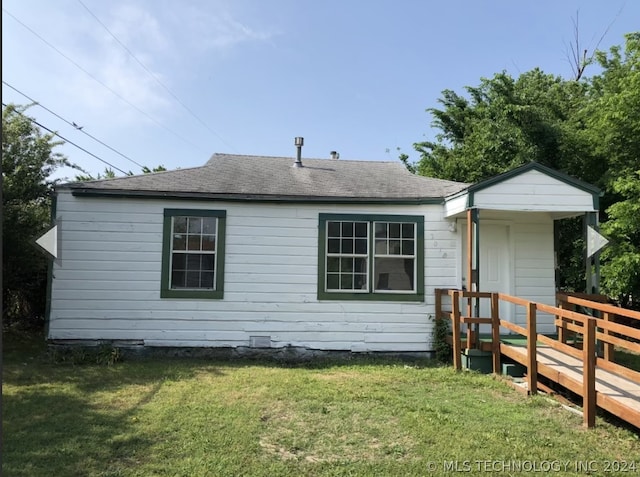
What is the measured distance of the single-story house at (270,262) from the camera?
309 inches

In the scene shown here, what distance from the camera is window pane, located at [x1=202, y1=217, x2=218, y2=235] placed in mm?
8109

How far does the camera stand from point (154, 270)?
26.0ft

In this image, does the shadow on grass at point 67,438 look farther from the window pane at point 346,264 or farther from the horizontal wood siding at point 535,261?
the horizontal wood siding at point 535,261

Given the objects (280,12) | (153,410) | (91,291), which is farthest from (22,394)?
(280,12)

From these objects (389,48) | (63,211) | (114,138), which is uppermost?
(389,48)

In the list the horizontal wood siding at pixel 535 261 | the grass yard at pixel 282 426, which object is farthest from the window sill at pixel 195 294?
the horizontal wood siding at pixel 535 261

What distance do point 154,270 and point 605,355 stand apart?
7.23 m

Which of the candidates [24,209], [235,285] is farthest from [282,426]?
[24,209]

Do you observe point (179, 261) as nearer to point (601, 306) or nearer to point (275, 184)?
point (275, 184)

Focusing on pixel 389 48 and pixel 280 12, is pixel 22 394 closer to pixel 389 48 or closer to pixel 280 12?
pixel 280 12

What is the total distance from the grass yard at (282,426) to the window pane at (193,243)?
2.24 meters

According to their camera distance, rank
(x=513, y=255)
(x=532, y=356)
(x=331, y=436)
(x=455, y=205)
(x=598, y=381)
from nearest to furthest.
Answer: (x=331, y=436) → (x=598, y=381) → (x=532, y=356) → (x=455, y=205) → (x=513, y=255)

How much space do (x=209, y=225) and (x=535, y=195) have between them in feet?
18.3

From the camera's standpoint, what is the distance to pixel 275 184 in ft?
28.7
